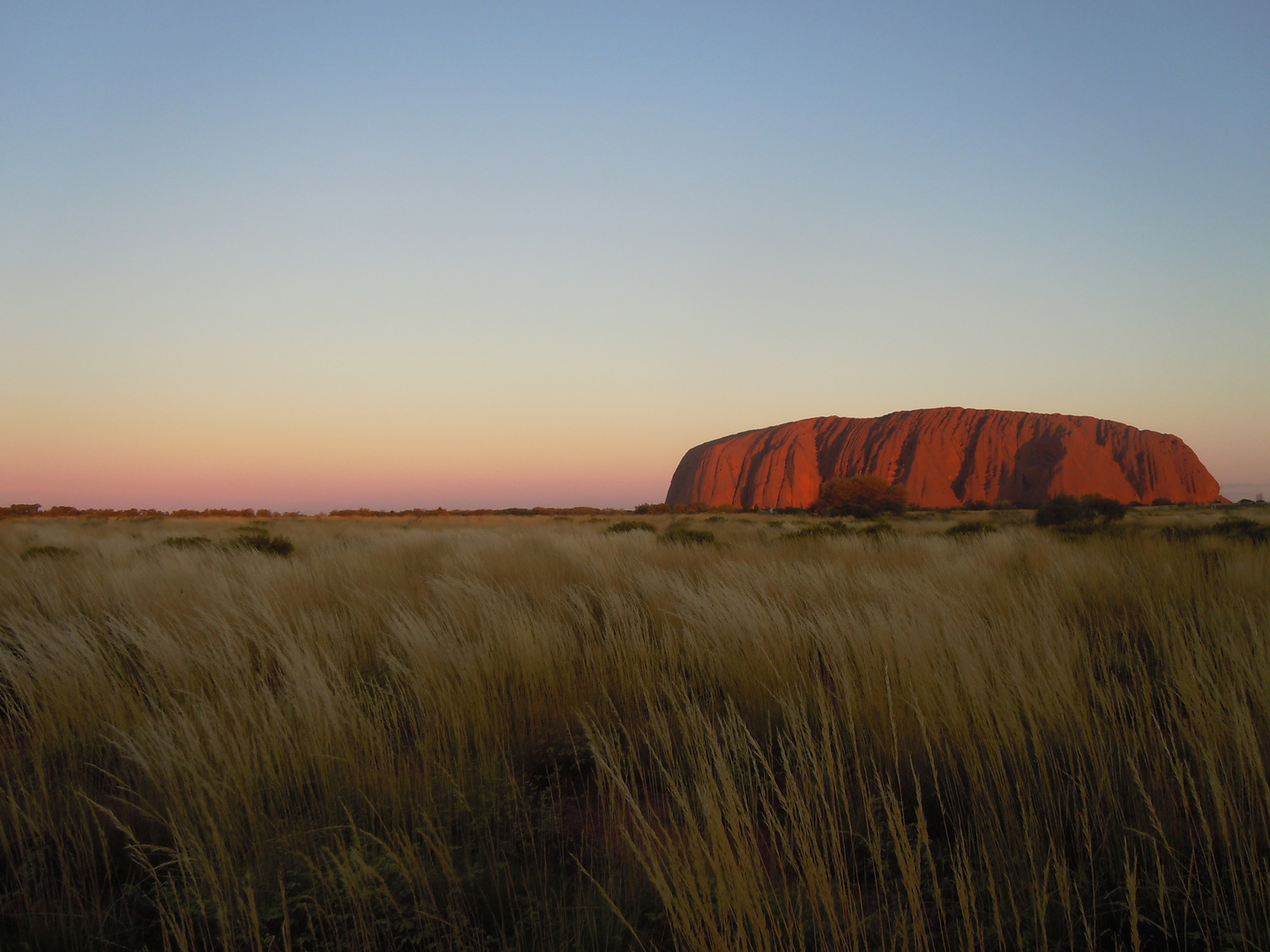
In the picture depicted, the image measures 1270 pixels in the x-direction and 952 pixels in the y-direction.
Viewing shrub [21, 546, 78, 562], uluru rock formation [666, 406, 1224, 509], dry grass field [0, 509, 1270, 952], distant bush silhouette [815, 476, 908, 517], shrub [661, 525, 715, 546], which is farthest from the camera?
uluru rock formation [666, 406, 1224, 509]

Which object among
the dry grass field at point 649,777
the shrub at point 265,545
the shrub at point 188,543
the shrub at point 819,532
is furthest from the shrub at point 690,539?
the shrub at point 188,543

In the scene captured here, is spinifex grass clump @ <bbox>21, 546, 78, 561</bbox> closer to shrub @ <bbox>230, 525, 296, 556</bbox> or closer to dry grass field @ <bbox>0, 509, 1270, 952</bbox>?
shrub @ <bbox>230, 525, 296, 556</bbox>

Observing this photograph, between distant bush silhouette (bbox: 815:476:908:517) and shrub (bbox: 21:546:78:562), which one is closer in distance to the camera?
shrub (bbox: 21:546:78:562)

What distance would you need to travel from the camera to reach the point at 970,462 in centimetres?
6462

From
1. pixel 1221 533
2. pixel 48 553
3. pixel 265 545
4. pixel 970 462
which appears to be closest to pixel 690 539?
pixel 265 545

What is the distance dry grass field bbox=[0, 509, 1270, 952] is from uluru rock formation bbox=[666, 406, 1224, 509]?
194 ft

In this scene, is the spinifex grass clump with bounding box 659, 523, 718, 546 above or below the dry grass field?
above

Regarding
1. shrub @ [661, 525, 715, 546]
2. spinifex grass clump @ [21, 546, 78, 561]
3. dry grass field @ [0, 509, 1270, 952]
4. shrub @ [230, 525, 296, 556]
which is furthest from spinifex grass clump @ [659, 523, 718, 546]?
spinifex grass clump @ [21, 546, 78, 561]

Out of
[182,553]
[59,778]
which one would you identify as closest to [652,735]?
[59,778]

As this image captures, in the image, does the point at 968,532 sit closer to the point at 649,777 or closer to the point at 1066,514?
the point at 1066,514

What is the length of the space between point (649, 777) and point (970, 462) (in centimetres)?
7107

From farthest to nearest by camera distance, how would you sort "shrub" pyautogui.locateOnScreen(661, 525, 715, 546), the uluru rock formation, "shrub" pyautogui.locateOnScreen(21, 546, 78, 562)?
the uluru rock formation
"shrub" pyautogui.locateOnScreen(661, 525, 715, 546)
"shrub" pyautogui.locateOnScreen(21, 546, 78, 562)

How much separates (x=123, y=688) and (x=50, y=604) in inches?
145

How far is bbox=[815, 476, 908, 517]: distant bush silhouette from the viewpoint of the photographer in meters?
39.2
